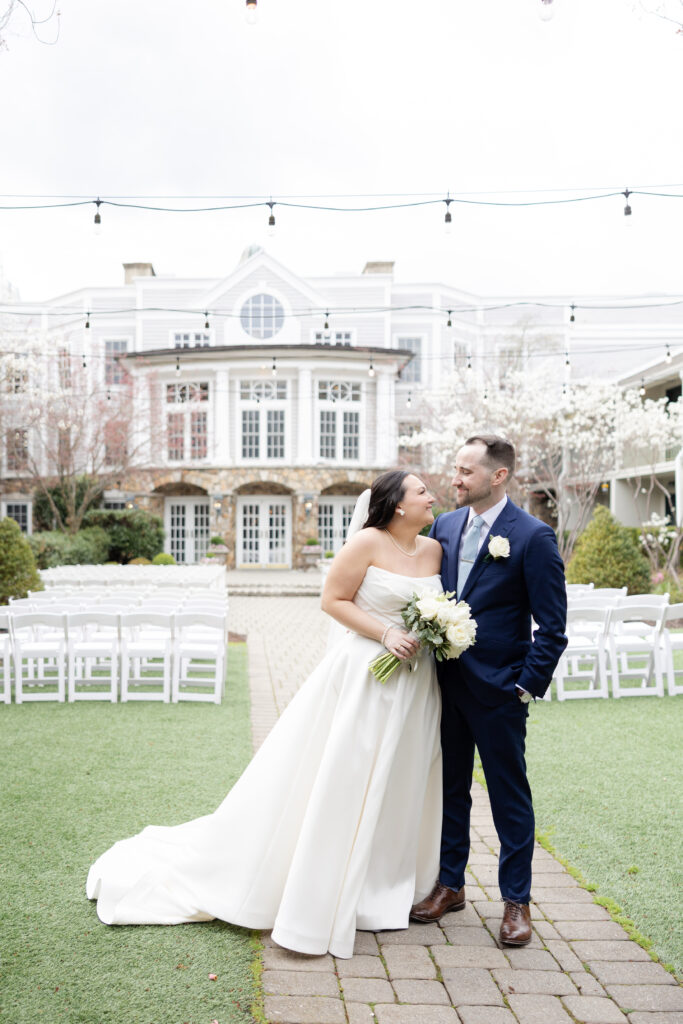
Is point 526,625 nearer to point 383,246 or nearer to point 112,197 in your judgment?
point 112,197

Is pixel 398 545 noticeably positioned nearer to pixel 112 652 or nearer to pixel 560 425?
pixel 112 652

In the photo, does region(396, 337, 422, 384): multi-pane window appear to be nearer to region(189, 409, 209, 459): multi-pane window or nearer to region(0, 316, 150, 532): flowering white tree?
region(189, 409, 209, 459): multi-pane window

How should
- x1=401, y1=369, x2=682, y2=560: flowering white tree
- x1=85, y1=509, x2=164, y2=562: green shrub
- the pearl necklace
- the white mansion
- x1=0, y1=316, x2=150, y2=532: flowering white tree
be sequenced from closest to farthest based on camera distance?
the pearl necklace → x1=401, y1=369, x2=682, y2=560: flowering white tree → x1=0, y1=316, x2=150, y2=532: flowering white tree → x1=85, y1=509, x2=164, y2=562: green shrub → the white mansion

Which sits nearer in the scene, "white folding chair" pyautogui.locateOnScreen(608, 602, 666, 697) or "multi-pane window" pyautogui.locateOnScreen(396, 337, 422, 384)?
"white folding chair" pyautogui.locateOnScreen(608, 602, 666, 697)

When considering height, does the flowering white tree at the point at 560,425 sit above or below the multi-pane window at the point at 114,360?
below

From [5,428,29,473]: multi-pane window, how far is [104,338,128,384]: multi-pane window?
17.1 feet

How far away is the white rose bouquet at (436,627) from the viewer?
355cm

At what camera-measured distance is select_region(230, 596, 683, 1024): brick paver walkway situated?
3.07 m

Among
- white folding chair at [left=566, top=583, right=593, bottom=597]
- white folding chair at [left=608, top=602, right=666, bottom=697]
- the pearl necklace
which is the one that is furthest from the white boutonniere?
white folding chair at [left=566, top=583, right=593, bottom=597]

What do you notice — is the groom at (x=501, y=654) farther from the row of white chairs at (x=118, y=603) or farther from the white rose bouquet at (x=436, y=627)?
the row of white chairs at (x=118, y=603)

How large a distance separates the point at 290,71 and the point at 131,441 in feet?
88.4

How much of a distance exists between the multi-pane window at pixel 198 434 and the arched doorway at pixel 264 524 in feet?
7.50

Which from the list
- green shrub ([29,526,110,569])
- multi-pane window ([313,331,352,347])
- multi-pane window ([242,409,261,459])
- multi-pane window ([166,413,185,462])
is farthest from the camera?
multi-pane window ([313,331,352,347])

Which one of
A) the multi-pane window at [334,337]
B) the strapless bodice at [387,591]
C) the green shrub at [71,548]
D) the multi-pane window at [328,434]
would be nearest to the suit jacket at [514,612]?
the strapless bodice at [387,591]
